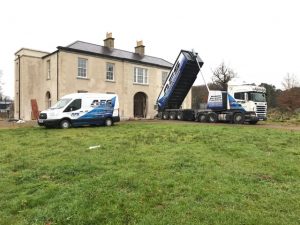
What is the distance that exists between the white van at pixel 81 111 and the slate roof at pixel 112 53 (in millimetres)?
9176

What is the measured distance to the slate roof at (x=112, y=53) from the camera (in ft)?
93.1

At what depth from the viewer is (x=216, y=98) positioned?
79.9ft

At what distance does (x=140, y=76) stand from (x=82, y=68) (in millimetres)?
7289

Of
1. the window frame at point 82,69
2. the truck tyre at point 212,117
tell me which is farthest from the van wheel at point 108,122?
the window frame at point 82,69

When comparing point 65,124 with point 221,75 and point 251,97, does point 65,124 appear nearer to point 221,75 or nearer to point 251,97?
point 251,97

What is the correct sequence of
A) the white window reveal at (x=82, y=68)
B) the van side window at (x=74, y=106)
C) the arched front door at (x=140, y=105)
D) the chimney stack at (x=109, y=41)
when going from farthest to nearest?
the arched front door at (x=140, y=105)
the chimney stack at (x=109, y=41)
the white window reveal at (x=82, y=68)
the van side window at (x=74, y=106)

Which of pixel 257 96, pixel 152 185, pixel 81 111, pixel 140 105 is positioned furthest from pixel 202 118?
pixel 152 185

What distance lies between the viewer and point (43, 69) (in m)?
30.0

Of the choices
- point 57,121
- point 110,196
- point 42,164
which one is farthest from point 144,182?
point 57,121

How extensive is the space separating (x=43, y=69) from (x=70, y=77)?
4298mm

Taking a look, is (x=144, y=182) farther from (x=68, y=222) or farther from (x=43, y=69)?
(x=43, y=69)

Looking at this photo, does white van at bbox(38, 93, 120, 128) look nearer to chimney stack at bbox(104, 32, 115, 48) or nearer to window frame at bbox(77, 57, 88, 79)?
window frame at bbox(77, 57, 88, 79)

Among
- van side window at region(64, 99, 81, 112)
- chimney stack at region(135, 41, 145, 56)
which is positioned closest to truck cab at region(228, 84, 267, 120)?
van side window at region(64, 99, 81, 112)

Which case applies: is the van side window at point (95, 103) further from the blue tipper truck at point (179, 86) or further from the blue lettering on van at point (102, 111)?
the blue tipper truck at point (179, 86)
